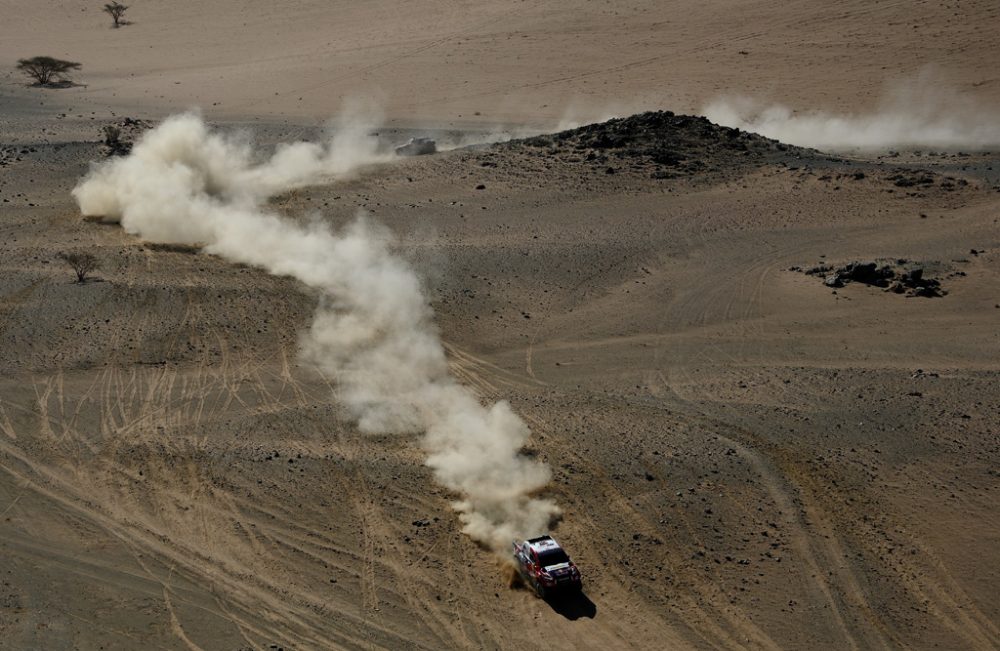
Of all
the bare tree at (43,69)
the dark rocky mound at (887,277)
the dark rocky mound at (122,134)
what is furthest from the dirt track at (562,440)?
the bare tree at (43,69)

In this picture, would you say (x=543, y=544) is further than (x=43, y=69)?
No

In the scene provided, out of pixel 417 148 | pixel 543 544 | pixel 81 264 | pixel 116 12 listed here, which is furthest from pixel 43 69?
pixel 543 544

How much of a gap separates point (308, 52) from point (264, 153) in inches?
909

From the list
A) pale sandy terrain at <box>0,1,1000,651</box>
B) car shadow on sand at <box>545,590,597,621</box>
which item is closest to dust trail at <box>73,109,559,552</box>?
pale sandy terrain at <box>0,1,1000,651</box>

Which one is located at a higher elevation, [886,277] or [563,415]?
[886,277]

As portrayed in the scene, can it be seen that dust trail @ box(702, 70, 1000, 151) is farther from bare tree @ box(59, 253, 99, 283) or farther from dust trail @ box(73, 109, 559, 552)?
bare tree @ box(59, 253, 99, 283)

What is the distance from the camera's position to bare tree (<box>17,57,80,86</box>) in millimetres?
Answer: 60903

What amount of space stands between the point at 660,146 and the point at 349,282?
1654 cm

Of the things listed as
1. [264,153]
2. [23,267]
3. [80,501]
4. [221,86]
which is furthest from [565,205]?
[221,86]

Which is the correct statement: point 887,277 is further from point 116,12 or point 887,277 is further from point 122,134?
point 116,12

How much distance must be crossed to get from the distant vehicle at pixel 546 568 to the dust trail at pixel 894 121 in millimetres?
33324

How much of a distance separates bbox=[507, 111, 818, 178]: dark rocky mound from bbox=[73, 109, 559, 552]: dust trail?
866 cm

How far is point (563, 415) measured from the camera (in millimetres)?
24766

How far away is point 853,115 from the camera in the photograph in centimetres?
5016
